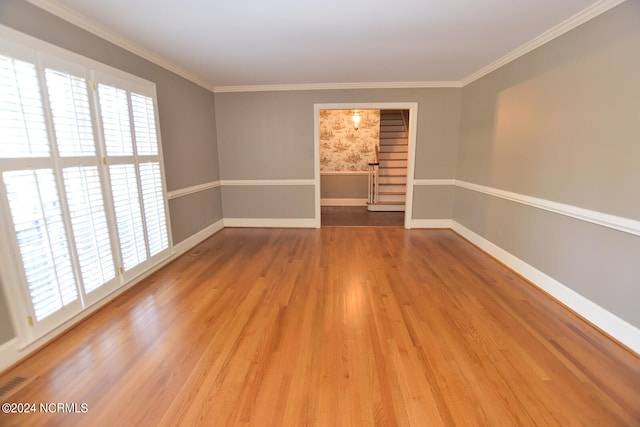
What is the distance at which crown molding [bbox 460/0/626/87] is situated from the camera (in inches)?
82.2

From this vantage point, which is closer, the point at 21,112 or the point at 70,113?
the point at 21,112

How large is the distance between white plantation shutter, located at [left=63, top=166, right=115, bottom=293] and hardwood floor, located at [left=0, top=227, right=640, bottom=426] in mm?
357

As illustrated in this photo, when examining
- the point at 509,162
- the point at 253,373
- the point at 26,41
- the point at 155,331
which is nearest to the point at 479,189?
the point at 509,162

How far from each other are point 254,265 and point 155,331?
139 centimetres

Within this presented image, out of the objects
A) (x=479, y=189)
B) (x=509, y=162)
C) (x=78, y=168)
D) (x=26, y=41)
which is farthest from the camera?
(x=479, y=189)

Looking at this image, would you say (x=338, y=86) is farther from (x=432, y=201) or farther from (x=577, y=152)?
(x=577, y=152)

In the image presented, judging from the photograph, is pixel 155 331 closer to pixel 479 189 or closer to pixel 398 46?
pixel 398 46

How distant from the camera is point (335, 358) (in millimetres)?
1861

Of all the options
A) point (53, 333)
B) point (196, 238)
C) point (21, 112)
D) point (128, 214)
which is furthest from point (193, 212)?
point (21, 112)

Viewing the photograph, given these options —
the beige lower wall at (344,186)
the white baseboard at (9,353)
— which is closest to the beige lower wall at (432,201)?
the beige lower wall at (344,186)

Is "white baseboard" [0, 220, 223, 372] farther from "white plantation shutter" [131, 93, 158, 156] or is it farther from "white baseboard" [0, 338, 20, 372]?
"white plantation shutter" [131, 93, 158, 156]

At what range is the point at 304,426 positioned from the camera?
4.59ft

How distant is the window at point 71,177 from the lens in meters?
1.82

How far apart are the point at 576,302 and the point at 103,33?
476cm
